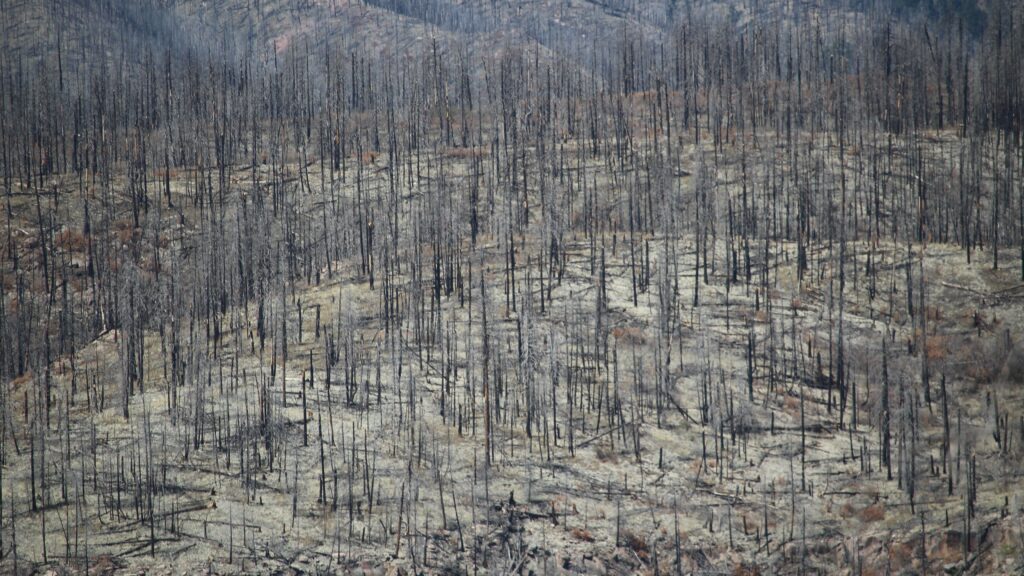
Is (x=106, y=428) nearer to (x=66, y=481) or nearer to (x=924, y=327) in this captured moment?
(x=66, y=481)

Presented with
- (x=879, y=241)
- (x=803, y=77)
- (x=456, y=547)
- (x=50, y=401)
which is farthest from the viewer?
(x=803, y=77)

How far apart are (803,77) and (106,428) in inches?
4146

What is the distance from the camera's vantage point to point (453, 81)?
171750 mm

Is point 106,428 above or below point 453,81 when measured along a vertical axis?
below

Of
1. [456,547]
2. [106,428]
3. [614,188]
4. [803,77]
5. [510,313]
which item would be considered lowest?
[456,547]

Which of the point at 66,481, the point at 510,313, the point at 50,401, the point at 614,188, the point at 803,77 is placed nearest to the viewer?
the point at 66,481

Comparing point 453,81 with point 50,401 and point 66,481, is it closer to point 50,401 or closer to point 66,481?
point 50,401

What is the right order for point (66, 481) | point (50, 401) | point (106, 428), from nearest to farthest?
point (66, 481) < point (106, 428) < point (50, 401)

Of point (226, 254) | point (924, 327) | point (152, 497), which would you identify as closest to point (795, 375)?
point (924, 327)

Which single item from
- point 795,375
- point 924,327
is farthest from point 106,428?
point 924,327

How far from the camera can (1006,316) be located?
3981 inches

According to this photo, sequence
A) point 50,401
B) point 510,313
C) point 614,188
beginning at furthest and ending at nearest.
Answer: point 614,188 → point 510,313 → point 50,401

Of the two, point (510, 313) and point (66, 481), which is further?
point (510, 313)

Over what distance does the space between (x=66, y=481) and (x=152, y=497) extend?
21.3 ft
